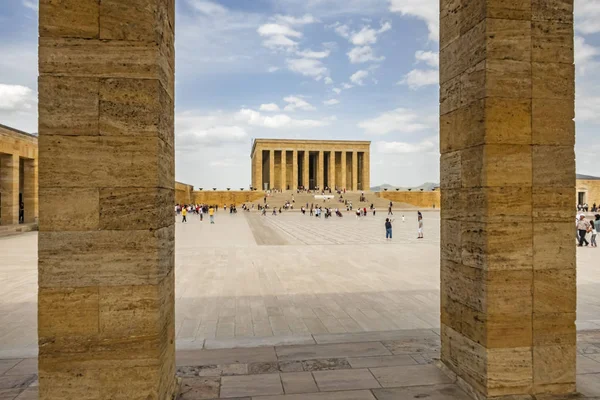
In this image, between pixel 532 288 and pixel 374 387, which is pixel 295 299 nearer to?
pixel 374 387

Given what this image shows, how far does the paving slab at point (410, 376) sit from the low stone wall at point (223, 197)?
67.7 m

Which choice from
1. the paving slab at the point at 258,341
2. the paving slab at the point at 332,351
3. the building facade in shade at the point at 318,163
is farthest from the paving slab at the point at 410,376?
the building facade in shade at the point at 318,163

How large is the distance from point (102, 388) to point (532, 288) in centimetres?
414

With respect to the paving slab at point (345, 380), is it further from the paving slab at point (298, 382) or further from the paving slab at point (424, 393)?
the paving slab at point (424, 393)

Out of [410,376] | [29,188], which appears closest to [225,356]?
[410,376]

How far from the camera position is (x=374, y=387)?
14.6 feet

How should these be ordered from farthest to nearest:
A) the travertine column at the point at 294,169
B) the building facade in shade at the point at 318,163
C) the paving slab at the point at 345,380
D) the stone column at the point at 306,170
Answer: the travertine column at the point at 294,169, the building facade in shade at the point at 318,163, the stone column at the point at 306,170, the paving slab at the point at 345,380

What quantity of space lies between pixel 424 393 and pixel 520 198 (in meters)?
2.19

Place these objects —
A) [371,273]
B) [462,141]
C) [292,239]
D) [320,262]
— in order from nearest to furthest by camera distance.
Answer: [462,141] < [371,273] < [320,262] < [292,239]

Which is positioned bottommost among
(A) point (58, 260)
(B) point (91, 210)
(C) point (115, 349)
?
(C) point (115, 349)

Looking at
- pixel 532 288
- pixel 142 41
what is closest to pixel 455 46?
pixel 532 288

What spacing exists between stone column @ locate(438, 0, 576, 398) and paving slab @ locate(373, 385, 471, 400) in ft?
0.55

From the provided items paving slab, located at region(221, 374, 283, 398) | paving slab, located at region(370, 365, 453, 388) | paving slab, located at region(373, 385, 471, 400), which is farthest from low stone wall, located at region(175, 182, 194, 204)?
paving slab, located at region(373, 385, 471, 400)

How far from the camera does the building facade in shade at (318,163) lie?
75688 millimetres
